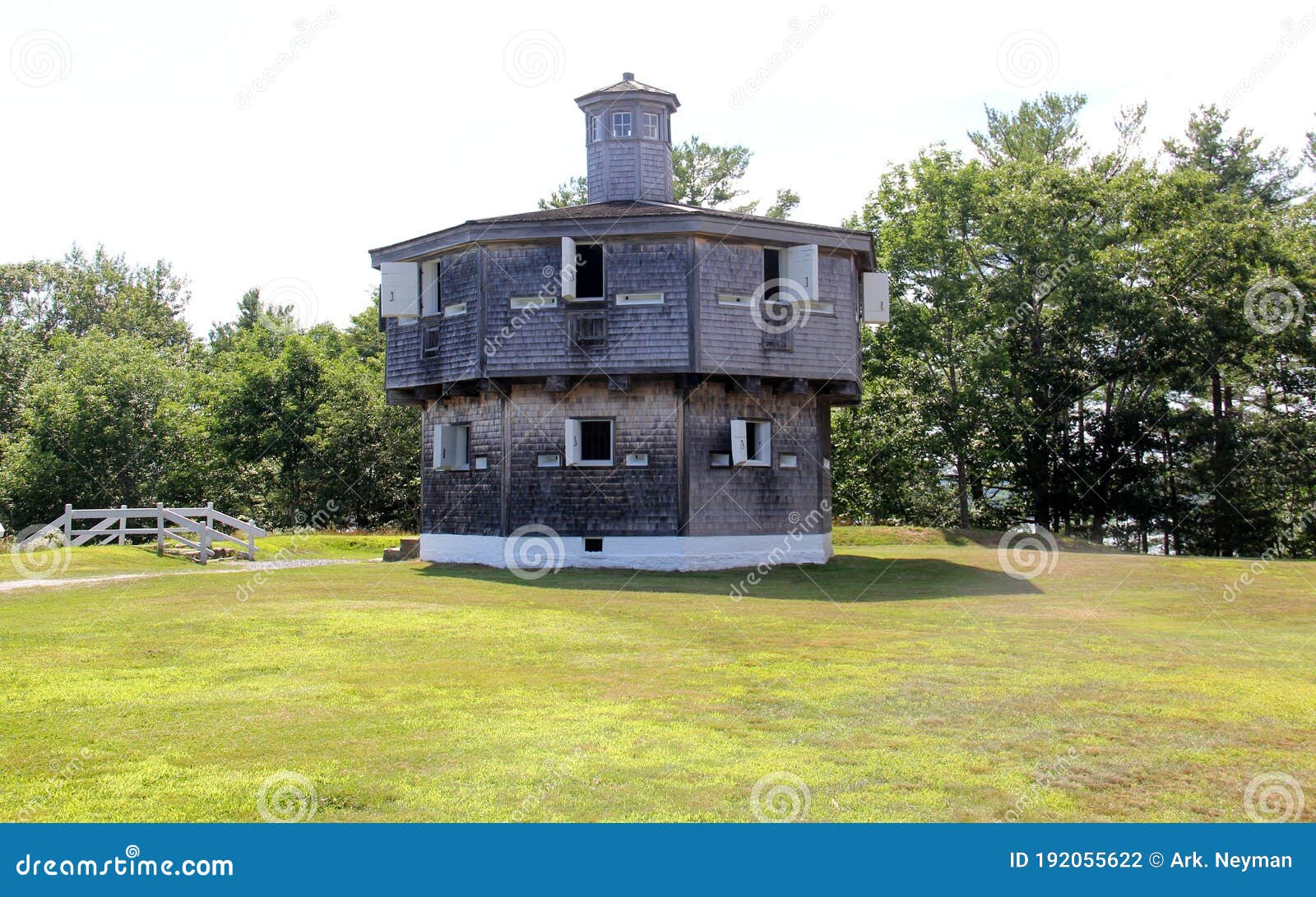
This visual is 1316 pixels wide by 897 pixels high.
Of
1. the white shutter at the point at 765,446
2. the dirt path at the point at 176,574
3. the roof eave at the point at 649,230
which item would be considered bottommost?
the dirt path at the point at 176,574

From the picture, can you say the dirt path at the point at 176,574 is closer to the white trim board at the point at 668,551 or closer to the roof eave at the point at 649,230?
the white trim board at the point at 668,551

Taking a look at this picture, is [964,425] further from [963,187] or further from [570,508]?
[570,508]

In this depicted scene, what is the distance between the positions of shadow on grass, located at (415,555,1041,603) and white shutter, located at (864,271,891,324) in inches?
257

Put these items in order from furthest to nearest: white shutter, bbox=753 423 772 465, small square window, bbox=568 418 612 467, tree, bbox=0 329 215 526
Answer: tree, bbox=0 329 215 526, white shutter, bbox=753 423 772 465, small square window, bbox=568 418 612 467

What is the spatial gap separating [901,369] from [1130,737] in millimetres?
34991

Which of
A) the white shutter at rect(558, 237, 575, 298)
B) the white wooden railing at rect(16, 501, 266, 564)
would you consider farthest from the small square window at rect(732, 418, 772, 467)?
the white wooden railing at rect(16, 501, 266, 564)

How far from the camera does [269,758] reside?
25.6ft

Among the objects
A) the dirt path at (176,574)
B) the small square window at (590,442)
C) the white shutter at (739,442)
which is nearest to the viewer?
the dirt path at (176,574)

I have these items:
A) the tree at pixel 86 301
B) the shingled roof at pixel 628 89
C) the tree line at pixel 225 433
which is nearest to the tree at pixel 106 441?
the tree line at pixel 225 433

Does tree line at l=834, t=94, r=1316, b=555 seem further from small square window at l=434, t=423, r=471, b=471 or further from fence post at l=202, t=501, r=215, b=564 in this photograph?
fence post at l=202, t=501, r=215, b=564

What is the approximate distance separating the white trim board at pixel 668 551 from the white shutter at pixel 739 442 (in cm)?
185

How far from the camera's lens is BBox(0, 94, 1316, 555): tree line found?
38.9 metres

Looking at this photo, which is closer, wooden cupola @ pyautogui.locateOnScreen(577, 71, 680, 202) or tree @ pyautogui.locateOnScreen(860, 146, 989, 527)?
wooden cupola @ pyautogui.locateOnScreen(577, 71, 680, 202)

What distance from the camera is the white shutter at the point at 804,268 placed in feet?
81.6
